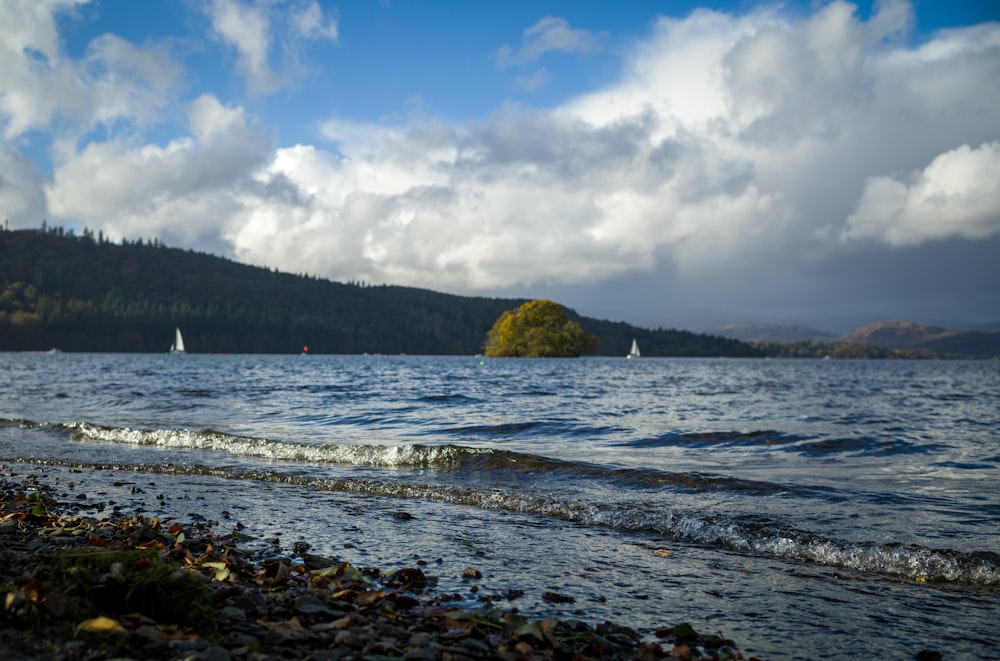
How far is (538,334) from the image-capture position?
14662cm

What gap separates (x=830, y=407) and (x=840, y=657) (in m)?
30.3

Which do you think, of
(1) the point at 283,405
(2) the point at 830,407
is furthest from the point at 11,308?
(2) the point at 830,407

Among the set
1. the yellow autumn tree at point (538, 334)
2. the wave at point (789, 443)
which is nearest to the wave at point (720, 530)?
the wave at point (789, 443)

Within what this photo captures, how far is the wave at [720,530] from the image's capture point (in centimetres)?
793

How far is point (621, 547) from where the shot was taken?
28.2 ft

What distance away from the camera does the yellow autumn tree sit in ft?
479

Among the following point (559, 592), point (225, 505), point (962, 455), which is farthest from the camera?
point (962, 455)

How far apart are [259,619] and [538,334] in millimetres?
142064

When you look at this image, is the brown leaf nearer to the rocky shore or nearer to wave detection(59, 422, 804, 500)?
the rocky shore

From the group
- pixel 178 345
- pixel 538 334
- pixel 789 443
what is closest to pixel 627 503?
pixel 789 443

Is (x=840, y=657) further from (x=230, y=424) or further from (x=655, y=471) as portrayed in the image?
(x=230, y=424)

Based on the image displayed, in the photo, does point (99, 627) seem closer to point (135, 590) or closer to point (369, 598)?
point (135, 590)

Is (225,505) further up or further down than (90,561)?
further down

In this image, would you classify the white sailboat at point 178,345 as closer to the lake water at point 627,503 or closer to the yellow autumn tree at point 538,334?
the yellow autumn tree at point 538,334
